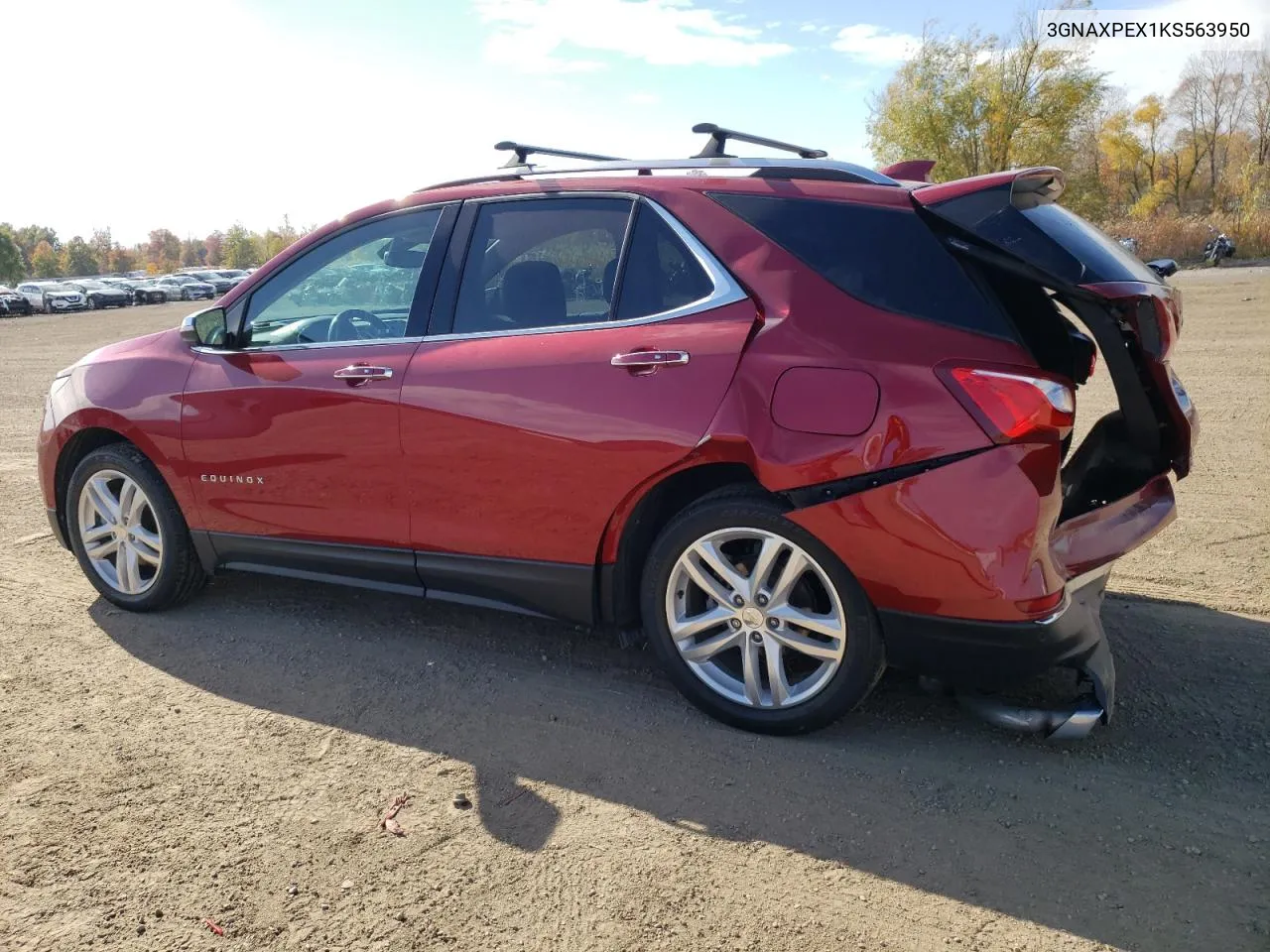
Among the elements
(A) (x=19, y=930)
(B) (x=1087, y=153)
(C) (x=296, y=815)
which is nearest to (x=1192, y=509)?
(C) (x=296, y=815)

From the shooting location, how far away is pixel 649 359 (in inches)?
133

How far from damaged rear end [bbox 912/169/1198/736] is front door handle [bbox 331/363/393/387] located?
2.04m

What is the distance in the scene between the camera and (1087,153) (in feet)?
170

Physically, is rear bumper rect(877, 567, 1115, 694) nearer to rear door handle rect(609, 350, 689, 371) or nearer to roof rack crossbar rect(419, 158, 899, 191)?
rear door handle rect(609, 350, 689, 371)

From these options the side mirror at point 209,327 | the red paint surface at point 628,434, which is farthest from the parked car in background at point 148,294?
the red paint surface at point 628,434

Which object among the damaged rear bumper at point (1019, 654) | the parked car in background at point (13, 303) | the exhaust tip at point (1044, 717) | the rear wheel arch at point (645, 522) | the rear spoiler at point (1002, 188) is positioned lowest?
the exhaust tip at point (1044, 717)

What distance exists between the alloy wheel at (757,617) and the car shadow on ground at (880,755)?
7.6 inches

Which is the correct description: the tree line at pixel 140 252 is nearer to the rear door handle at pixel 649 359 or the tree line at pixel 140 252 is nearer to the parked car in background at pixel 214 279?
the parked car in background at pixel 214 279

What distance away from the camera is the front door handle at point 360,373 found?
3891 millimetres

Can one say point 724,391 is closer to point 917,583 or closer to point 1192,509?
point 917,583

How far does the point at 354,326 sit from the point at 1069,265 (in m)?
2.69

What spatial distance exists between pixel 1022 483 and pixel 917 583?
42cm

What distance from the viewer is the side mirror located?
14.5 feet

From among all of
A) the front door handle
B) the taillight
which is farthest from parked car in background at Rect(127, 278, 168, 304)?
the taillight
